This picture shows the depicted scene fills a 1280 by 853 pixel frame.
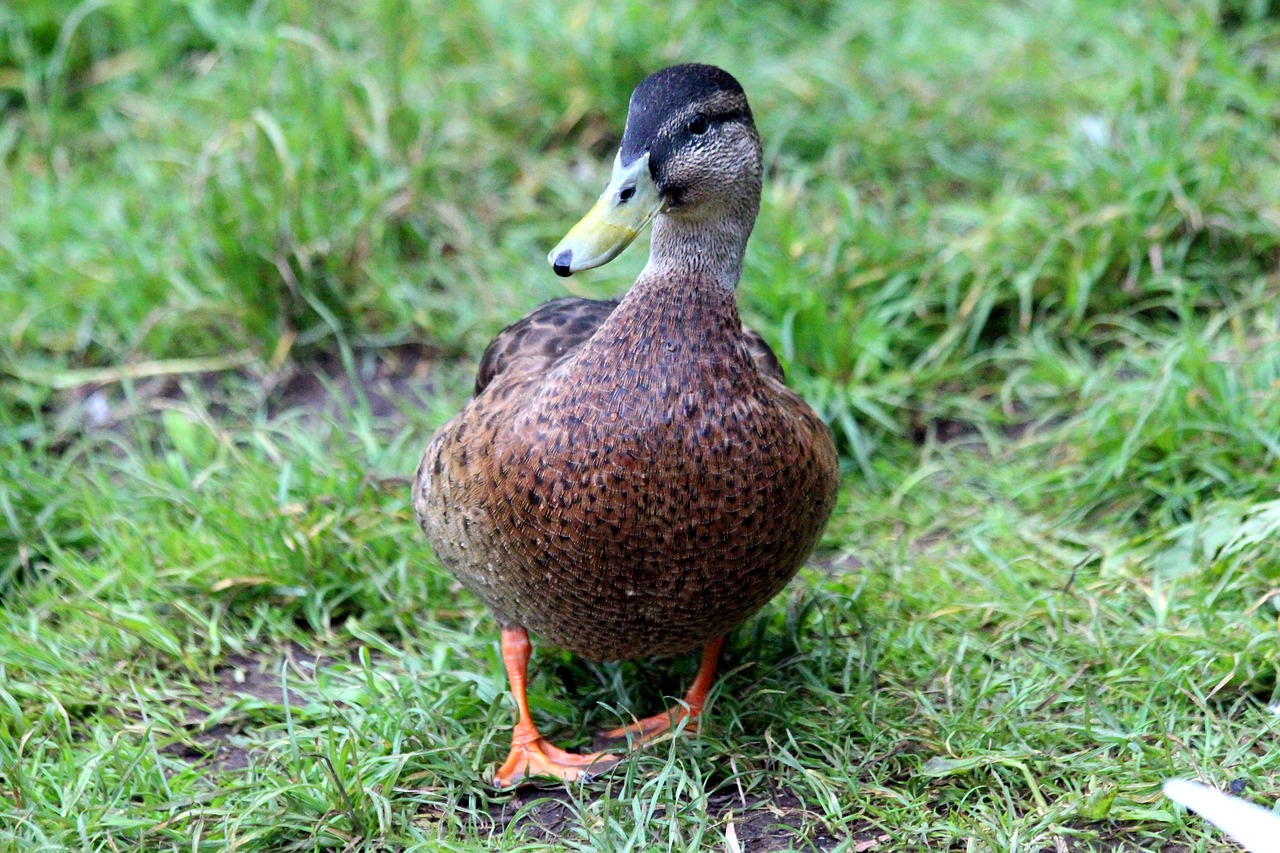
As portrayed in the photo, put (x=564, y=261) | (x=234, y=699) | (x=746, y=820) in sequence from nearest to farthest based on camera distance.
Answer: (x=564, y=261) < (x=746, y=820) < (x=234, y=699)

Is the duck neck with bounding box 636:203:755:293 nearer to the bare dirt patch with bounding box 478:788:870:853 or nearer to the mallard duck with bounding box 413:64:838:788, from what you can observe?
the mallard duck with bounding box 413:64:838:788

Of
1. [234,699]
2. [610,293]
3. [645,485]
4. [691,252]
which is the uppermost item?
[691,252]

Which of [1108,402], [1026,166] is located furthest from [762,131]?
[1108,402]

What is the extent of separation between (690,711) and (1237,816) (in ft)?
3.72

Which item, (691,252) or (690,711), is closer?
(691,252)

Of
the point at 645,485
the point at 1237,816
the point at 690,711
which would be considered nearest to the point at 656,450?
the point at 645,485

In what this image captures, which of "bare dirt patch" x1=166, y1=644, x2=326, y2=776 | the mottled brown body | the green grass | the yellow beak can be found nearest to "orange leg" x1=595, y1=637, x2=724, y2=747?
the green grass

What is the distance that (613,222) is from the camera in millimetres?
2578

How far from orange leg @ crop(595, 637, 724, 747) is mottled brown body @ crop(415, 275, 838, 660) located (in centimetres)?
19

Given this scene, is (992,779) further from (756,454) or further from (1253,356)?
(1253,356)

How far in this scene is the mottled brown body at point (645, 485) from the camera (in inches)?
101

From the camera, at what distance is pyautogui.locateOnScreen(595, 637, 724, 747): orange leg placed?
299cm

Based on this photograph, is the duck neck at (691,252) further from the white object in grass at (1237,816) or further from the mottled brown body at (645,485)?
the white object in grass at (1237,816)

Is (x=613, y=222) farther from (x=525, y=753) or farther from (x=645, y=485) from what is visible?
(x=525, y=753)
